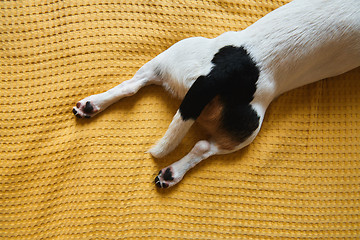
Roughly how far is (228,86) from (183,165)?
1.32 feet

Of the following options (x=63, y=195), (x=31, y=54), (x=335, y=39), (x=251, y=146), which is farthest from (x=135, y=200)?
(x=335, y=39)

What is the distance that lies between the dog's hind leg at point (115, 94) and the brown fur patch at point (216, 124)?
0.28m

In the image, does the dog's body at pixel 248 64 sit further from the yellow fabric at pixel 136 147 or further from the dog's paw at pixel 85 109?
the dog's paw at pixel 85 109

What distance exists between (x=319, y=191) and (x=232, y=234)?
1.49 ft

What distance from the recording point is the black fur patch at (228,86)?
115 centimetres

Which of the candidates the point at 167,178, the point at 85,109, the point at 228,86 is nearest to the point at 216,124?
the point at 228,86

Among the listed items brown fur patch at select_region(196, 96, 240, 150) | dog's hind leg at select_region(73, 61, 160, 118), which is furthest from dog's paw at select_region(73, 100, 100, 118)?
brown fur patch at select_region(196, 96, 240, 150)

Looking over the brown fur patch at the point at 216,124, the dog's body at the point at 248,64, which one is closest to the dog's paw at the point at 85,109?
the dog's body at the point at 248,64

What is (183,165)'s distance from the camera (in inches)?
52.7

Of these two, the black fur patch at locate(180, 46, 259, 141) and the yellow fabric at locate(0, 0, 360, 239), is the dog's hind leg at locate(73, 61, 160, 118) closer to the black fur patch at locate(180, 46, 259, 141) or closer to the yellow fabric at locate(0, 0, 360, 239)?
the yellow fabric at locate(0, 0, 360, 239)

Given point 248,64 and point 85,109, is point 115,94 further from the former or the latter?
point 248,64

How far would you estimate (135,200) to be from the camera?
135 centimetres

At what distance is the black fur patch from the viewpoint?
45.4 inches

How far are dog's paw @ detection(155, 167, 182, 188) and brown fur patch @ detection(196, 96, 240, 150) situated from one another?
0.23 meters
